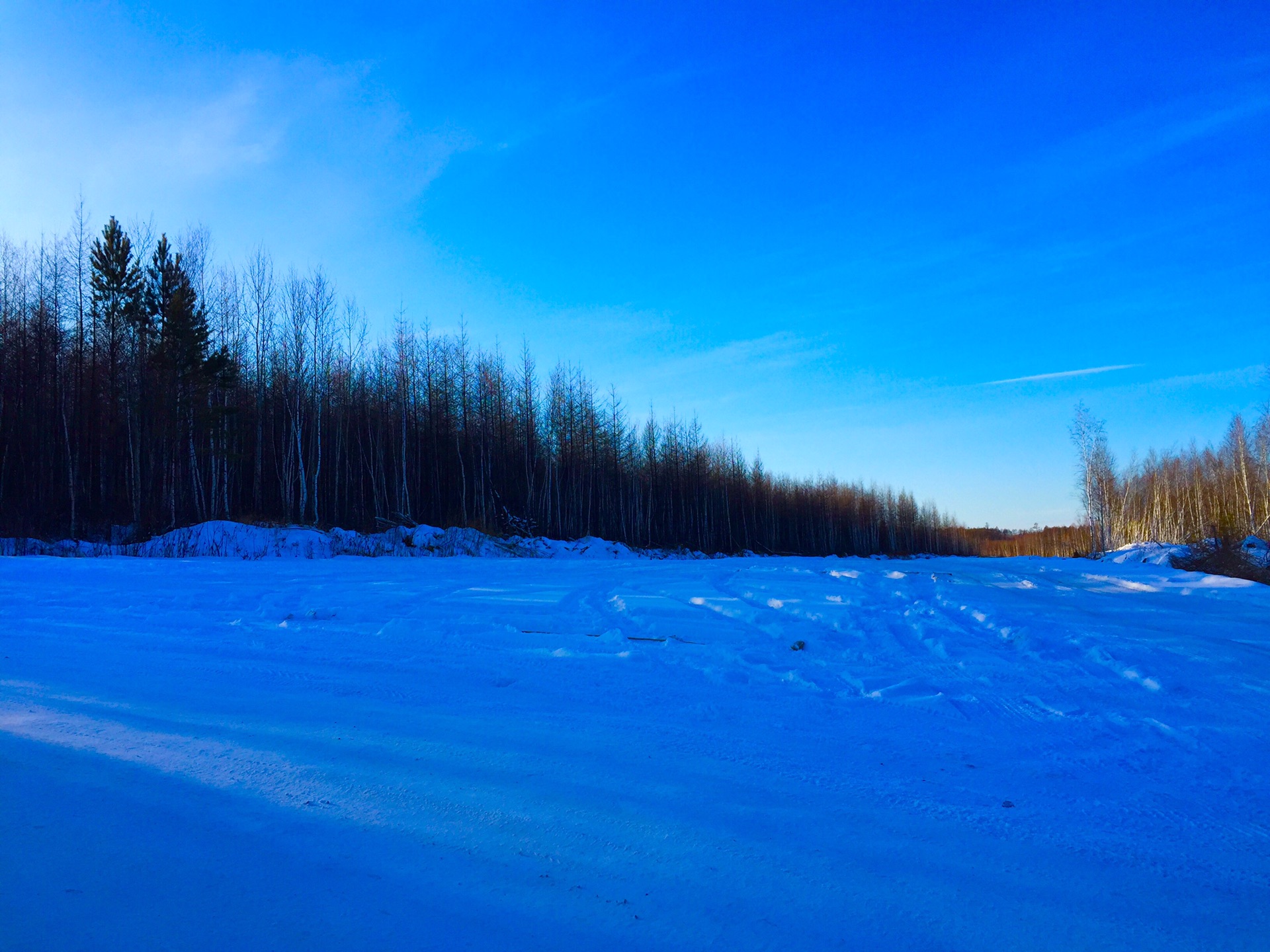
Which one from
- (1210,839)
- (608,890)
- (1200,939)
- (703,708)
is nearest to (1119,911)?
(1200,939)

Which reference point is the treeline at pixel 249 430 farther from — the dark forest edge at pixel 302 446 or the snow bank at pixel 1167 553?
the snow bank at pixel 1167 553

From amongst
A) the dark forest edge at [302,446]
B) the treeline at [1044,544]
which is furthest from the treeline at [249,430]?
the treeline at [1044,544]

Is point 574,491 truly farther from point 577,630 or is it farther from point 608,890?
point 608,890

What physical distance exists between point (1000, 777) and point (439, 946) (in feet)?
7.68

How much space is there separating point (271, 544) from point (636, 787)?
1660 cm

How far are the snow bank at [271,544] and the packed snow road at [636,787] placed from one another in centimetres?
1124

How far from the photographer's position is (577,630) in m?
5.80

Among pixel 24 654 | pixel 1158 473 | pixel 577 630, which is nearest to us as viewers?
pixel 24 654

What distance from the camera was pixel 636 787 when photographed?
2.60m

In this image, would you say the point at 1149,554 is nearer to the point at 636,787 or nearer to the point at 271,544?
the point at 636,787

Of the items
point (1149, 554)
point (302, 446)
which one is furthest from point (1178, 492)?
point (302, 446)

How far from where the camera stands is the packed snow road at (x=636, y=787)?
1.76 metres

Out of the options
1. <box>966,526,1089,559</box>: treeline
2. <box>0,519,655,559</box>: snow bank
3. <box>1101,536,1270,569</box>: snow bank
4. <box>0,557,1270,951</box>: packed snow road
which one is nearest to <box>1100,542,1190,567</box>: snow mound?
<box>1101,536,1270,569</box>: snow bank

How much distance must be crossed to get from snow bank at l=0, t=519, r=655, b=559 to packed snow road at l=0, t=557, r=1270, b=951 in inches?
442
